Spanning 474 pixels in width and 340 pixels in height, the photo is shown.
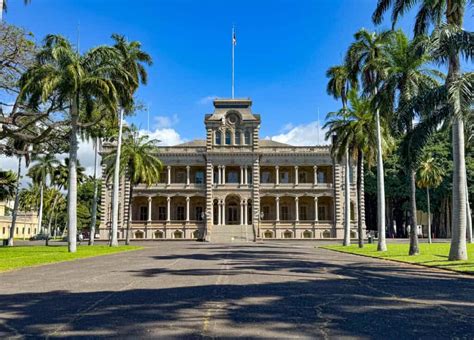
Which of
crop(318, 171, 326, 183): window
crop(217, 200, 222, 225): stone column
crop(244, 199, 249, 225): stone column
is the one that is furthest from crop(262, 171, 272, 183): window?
crop(217, 200, 222, 225): stone column

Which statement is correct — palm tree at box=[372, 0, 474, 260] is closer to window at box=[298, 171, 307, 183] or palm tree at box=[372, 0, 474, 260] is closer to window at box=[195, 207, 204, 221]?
window at box=[298, 171, 307, 183]

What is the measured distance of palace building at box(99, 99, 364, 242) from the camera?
2295 inches

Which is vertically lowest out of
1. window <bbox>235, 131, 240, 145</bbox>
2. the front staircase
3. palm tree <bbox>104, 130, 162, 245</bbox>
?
the front staircase

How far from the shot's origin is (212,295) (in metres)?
10.0

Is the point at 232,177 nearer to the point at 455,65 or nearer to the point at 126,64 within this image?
the point at 126,64

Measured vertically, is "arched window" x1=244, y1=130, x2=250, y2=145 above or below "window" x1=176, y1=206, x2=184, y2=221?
above

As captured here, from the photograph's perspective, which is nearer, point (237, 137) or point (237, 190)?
point (237, 190)

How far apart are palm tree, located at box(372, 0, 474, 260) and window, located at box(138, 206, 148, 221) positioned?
4600 centimetres

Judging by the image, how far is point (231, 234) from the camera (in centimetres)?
5391

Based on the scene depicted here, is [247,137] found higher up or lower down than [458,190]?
higher up

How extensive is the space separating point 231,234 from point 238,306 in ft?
150

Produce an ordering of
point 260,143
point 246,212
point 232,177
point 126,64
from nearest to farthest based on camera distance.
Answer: point 126,64 < point 246,212 < point 232,177 < point 260,143

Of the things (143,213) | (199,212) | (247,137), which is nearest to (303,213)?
(247,137)

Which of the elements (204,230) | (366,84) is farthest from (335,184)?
(366,84)
